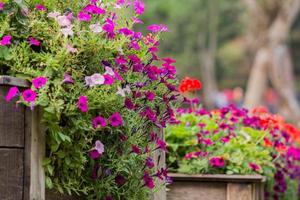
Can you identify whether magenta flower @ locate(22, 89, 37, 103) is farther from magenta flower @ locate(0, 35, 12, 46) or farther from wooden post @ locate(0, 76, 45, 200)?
magenta flower @ locate(0, 35, 12, 46)

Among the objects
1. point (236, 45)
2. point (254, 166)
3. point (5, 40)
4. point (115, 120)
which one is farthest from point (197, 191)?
point (236, 45)

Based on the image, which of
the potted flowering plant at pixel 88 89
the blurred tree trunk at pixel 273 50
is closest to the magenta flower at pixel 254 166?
the potted flowering plant at pixel 88 89

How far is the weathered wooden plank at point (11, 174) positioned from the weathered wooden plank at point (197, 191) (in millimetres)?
1549

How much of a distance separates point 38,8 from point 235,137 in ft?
6.28

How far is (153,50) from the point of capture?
283 cm

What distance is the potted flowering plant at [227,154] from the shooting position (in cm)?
366

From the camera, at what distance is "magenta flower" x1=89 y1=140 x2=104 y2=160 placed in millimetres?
2467

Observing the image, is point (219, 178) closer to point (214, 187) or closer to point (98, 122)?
point (214, 187)

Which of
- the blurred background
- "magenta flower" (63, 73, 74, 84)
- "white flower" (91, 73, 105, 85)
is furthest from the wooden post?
the blurred background

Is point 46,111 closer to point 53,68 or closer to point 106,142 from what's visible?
point 53,68

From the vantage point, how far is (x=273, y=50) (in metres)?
11.9

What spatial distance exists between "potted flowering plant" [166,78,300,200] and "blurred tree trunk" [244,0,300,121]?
6.80 metres

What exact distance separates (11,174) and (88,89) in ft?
→ 1.41

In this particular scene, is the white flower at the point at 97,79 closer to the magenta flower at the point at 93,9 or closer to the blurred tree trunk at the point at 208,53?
the magenta flower at the point at 93,9
